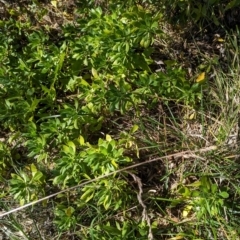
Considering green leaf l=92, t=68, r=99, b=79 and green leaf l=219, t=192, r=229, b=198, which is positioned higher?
green leaf l=92, t=68, r=99, b=79

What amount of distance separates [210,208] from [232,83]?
73 cm

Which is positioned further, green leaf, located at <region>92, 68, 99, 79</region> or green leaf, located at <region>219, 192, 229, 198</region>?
green leaf, located at <region>92, 68, 99, 79</region>

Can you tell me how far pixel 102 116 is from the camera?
8.87ft

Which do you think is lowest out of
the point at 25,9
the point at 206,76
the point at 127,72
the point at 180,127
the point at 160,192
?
the point at 160,192

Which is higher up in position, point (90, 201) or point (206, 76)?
point (206, 76)

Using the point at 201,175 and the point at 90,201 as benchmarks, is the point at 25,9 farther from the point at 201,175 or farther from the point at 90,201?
the point at 201,175

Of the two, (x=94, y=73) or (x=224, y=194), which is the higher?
(x=94, y=73)

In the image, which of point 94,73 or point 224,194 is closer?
point 224,194

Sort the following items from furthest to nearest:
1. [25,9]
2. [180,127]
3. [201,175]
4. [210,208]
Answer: [25,9] → [180,127] → [201,175] → [210,208]

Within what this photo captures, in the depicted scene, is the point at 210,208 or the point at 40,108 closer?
the point at 210,208

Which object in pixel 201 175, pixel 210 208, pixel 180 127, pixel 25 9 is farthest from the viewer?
pixel 25 9

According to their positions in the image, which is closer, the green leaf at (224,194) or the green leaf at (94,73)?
the green leaf at (224,194)

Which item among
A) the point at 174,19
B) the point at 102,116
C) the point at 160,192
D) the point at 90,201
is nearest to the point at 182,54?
the point at 174,19

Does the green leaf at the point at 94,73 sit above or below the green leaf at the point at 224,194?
above
